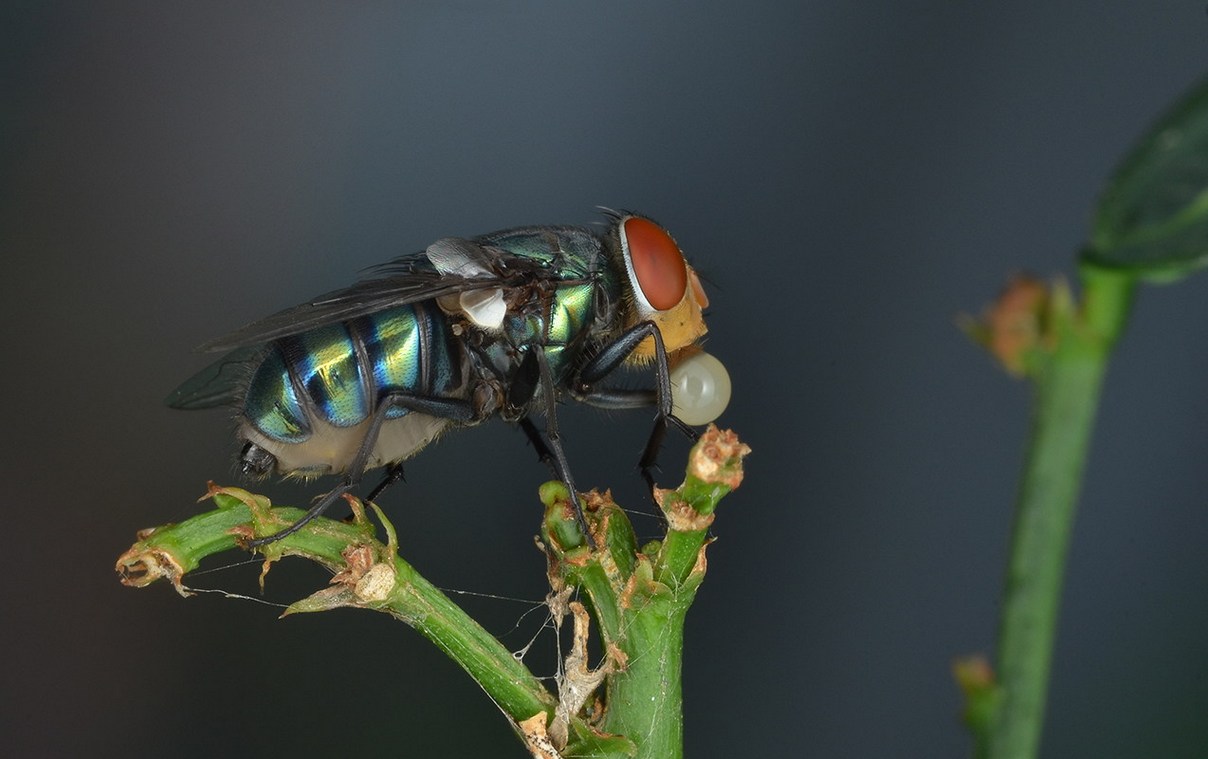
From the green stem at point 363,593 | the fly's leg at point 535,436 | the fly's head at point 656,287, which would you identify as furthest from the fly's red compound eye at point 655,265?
the green stem at point 363,593

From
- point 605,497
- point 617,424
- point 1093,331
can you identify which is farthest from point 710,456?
point 617,424

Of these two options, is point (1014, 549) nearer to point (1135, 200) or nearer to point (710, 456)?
point (1135, 200)

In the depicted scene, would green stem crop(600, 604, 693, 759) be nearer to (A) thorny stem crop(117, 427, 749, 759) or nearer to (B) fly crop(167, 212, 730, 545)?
(A) thorny stem crop(117, 427, 749, 759)

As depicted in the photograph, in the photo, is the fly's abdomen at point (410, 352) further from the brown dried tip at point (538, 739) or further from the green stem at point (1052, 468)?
the green stem at point (1052, 468)

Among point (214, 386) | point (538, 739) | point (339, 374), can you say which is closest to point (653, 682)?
point (538, 739)

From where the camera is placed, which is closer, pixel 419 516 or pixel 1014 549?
pixel 1014 549

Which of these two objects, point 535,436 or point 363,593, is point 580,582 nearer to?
point 363,593
